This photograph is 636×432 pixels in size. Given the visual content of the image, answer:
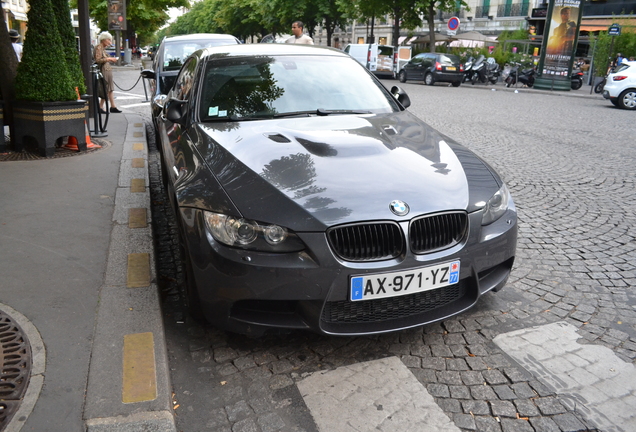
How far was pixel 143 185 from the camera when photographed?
6.31 m

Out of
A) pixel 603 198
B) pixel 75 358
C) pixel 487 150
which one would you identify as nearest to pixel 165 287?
pixel 75 358

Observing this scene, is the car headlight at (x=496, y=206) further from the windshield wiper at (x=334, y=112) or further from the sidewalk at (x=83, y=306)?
the sidewalk at (x=83, y=306)

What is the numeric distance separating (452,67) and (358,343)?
27.6 metres

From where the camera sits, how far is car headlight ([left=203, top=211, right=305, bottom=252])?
2832 mm

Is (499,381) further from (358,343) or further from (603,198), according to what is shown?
(603,198)

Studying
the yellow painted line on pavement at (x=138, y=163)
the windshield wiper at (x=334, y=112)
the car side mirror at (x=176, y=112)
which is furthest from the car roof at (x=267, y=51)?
the yellow painted line on pavement at (x=138, y=163)

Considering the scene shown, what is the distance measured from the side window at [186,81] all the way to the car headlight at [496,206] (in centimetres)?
248

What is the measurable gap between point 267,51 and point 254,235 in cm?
251

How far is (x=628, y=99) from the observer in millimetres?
18266

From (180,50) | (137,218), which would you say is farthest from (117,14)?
(137,218)

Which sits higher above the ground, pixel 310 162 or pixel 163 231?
pixel 310 162

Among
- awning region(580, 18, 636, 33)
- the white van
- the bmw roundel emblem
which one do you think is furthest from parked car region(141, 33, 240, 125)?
awning region(580, 18, 636, 33)

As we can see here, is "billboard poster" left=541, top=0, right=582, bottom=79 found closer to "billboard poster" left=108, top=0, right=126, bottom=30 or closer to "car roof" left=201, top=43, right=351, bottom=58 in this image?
A: "billboard poster" left=108, top=0, right=126, bottom=30

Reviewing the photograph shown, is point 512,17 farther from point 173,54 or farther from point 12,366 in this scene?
point 12,366
